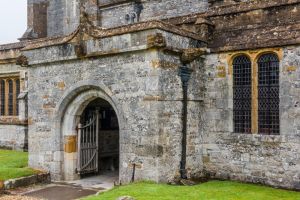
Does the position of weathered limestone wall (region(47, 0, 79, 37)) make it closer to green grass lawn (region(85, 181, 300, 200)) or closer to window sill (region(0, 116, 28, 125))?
window sill (region(0, 116, 28, 125))

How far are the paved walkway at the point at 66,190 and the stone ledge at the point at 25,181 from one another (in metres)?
0.28

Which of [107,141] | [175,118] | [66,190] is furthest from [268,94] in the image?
[107,141]

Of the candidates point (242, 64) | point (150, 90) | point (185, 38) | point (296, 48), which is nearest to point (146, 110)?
point (150, 90)

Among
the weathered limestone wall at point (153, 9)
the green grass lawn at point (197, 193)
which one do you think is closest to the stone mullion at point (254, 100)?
the green grass lawn at point (197, 193)

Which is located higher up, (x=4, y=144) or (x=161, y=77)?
(x=161, y=77)

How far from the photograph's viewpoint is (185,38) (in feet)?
41.2

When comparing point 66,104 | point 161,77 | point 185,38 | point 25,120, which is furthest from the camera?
point 25,120

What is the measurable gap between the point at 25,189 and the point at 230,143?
22.6 ft

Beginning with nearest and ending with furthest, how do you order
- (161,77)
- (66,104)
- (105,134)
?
(161,77)
(66,104)
(105,134)

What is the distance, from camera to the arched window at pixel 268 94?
1195cm

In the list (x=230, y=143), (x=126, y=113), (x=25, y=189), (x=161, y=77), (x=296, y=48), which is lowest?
(x=25, y=189)

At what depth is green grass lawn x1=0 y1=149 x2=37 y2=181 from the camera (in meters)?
13.3

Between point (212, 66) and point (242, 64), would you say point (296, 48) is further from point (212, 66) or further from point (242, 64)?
point (212, 66)

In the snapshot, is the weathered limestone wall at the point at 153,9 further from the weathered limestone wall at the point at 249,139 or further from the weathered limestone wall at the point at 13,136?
the weathered limestone wall at the point at 13,136
